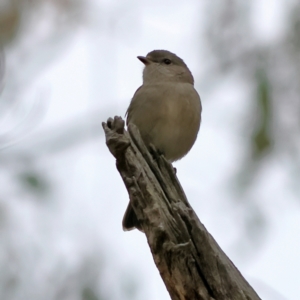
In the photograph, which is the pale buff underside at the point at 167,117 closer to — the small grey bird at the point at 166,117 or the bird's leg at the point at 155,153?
the small grey bird at the point at 166,117

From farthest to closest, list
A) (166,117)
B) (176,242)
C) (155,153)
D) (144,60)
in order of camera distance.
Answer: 1. (144,60)
2. (166,117)
3. (155,153)
4. (176,242)

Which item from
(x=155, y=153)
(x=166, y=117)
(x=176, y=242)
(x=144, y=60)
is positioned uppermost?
(x=144, y=60)

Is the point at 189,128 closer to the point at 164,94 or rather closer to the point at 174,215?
the point at 164,94

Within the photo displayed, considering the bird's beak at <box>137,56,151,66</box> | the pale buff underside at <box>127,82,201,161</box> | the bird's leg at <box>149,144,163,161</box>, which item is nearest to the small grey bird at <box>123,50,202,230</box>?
the pale buff underside at <box>127,82,201,161</box>

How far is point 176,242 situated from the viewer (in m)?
3.33

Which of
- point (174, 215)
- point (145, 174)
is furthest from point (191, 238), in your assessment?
point (145, 174)

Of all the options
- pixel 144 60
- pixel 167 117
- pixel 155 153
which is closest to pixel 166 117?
pixel 167 117

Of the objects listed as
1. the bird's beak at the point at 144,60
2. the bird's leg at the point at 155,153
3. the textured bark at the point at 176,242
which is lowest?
the textured bark at the point at 176,242

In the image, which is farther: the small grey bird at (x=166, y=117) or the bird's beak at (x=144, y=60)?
the bird's beak at (x=144, y=60)

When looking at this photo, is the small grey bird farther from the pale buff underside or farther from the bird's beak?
the bird's beak

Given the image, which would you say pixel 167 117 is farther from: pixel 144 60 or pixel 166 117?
pixel 144 60

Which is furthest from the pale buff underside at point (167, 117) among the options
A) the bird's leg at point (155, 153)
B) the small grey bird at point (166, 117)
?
the bird's leg at point (155, 153)

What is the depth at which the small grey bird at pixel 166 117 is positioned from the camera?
561 centimetres

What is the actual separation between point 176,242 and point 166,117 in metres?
2.40
